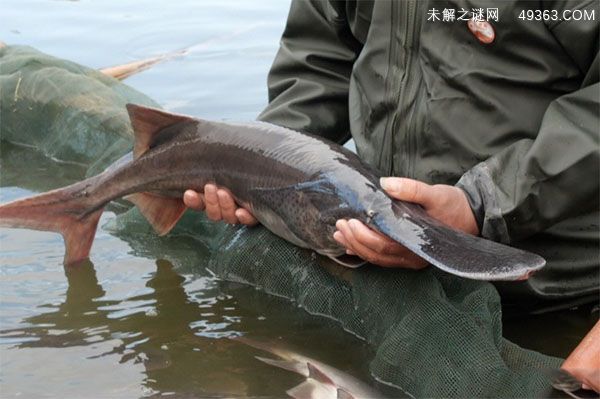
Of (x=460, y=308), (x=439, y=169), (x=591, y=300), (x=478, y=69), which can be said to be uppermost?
(x=478, y=69)

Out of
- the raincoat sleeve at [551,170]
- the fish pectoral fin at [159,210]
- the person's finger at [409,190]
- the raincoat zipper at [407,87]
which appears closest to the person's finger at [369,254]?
the person's finger at [409,190]

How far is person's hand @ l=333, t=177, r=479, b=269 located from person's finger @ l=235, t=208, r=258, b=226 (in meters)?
0.60

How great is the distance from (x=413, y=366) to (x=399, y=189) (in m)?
0.51

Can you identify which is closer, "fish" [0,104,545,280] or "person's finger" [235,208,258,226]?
"fish" [0,104,545,280]

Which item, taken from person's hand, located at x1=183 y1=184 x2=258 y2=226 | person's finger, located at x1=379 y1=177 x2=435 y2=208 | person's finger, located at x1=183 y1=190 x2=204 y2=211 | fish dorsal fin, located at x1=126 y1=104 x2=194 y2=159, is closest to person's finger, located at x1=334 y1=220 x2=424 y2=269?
person's finger, located at x1=379 y1=177 x2=435 y2=208

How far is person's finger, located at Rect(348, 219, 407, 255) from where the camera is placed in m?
3.23

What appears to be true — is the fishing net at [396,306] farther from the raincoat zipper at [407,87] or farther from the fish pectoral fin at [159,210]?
the raincoat zipper at [407,87]

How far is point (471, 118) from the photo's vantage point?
3660 mm

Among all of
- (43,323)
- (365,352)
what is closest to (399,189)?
(365,352)

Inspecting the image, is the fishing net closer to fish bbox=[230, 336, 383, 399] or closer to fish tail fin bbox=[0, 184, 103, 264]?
fish bbox=[230, 336, 383, 399]

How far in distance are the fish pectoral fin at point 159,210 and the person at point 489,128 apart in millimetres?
190

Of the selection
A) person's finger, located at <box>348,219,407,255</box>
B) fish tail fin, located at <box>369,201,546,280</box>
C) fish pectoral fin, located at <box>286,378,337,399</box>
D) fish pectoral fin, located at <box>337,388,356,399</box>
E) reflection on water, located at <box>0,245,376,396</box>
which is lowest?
reflection on water, located at <box>0,245,376,396</box>

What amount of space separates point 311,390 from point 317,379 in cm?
Answer: 7

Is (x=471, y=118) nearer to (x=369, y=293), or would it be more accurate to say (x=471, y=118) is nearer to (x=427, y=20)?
(x=427, y=20)
